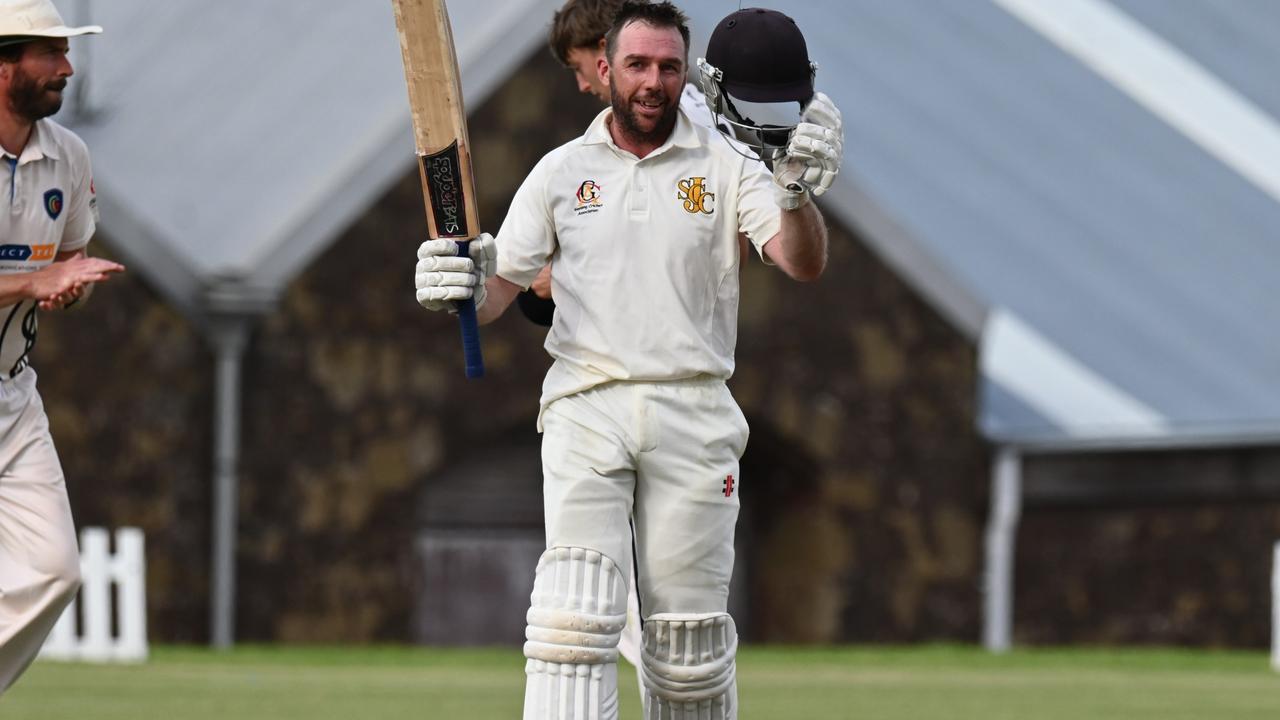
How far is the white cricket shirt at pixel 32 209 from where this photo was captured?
644cm

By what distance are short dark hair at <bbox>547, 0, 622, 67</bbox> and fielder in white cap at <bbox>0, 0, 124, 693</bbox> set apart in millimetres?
1269

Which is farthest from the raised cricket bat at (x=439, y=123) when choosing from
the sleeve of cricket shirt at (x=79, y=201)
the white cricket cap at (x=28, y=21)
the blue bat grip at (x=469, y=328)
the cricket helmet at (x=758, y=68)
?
the sleeve of cricket shirt at (x=79, y=201)

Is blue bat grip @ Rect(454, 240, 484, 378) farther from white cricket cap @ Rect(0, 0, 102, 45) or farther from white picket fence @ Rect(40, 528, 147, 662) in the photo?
white picket fence @ Rect(40, 528, 147, 662)

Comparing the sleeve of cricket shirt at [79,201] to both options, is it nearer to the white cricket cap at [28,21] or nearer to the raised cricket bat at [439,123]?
the white cricket cap at [28,21]

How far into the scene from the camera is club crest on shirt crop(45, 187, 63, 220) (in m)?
6.54

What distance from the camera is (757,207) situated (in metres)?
6.02

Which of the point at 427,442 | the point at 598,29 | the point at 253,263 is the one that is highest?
the point at 598,29

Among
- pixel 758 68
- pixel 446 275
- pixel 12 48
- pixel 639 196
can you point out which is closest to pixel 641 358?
pixel 639 196

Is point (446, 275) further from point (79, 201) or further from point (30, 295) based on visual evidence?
point (79, 201)

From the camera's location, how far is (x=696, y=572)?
5988 millimetres

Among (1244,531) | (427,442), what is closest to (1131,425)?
(1244,531)

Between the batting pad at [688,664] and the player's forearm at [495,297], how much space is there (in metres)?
→ 0.84

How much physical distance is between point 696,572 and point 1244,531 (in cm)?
1218

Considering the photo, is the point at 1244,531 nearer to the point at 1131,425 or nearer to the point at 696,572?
the point at 1131,425
